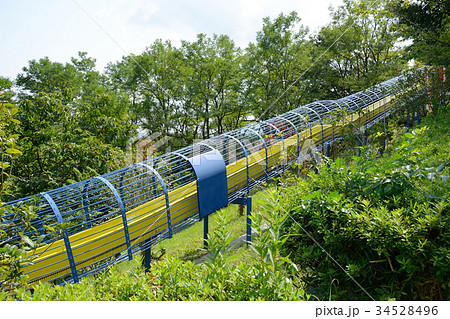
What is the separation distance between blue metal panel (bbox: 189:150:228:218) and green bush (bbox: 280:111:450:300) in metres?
3.23

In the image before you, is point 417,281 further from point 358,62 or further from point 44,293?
point 358,62

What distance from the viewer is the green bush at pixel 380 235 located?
2.23 meters

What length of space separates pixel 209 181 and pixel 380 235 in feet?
13.5

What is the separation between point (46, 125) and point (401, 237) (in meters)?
8.91

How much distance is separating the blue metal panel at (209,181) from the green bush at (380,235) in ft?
10.6

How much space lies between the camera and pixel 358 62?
2444cm

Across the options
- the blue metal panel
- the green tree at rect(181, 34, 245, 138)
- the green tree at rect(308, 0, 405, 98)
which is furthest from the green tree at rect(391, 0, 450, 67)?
the green tree at rect(181, 34, 245, 138)

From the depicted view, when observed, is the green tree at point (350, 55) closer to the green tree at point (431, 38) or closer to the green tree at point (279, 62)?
the green tree at point (279, 62)

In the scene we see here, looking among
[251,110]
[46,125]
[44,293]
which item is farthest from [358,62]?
[44,293]

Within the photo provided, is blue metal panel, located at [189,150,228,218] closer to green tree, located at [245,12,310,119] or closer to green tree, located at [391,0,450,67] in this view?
green tree, located at [391,0,450,67]

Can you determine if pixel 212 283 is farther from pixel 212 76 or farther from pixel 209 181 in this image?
pixel 212 76

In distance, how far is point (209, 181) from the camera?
6.11 metres
